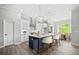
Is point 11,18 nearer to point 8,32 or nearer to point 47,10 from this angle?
point 8,32

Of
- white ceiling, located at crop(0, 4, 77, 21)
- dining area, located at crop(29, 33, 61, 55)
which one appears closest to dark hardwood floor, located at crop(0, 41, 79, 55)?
dining area, located at crop(29, 33, 61, 55)

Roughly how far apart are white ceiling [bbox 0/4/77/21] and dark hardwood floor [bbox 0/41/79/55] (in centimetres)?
57

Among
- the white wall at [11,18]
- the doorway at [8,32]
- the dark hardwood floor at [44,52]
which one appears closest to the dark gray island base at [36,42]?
Result: the dark hardwood floor at [44,52]

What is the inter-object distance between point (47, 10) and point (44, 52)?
884mm

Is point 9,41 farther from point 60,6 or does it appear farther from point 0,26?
point 60,6

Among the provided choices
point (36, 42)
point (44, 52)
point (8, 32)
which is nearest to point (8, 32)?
point (8, 32)

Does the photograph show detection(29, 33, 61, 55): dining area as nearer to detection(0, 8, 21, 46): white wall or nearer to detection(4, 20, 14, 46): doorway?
detection(0, 8, 21, 46): white wall

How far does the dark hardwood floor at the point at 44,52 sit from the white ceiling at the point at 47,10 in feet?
1.86

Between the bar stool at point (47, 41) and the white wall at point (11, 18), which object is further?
the bar stool at point (47, 41)

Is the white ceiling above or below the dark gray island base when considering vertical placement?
above

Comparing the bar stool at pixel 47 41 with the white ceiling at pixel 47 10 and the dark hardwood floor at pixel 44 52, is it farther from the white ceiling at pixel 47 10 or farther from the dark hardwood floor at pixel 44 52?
the white ceiling at pixel 47 10

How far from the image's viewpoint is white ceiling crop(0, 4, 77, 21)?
8.32ft

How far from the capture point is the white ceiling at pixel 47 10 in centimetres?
254
